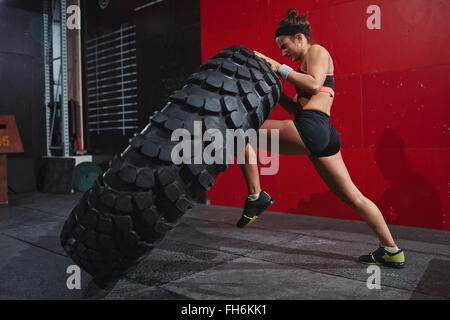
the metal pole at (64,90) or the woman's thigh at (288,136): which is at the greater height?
the metal pole at (64,90)

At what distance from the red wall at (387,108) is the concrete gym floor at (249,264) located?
10.8 inches

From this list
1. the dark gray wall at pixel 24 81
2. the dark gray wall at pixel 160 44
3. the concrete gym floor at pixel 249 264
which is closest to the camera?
the concrete gym floor at pixel 249 264

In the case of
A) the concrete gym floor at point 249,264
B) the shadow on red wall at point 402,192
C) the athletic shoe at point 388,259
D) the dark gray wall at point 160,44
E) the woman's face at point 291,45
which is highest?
the dark gray wall at point 160,44

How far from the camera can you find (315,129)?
7.05 feet

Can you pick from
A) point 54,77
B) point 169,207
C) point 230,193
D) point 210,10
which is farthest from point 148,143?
point 54,77

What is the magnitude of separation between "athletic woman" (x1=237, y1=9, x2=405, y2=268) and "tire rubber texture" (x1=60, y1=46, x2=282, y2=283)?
569mm

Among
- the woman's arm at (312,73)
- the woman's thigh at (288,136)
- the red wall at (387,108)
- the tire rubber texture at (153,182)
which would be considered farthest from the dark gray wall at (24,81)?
the woman's arm at (312,73)

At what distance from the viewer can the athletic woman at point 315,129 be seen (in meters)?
2.15

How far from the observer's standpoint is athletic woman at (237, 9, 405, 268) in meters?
2.15

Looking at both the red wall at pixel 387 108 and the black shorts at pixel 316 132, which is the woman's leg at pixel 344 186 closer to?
the black shorts at pixel 316 132

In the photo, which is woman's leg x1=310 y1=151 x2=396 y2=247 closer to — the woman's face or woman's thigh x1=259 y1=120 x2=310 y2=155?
woman's thigh x1=259 y1=120 x2=310 y2=155

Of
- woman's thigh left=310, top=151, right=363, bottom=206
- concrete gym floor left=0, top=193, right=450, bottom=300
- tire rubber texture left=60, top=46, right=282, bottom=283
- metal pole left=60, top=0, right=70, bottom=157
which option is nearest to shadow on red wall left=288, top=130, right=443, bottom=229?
concrete gym floor left=0, top=193, right=450, bottom=300

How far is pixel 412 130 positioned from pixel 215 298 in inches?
101

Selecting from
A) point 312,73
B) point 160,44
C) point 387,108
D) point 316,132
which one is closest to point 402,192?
point 387,108
